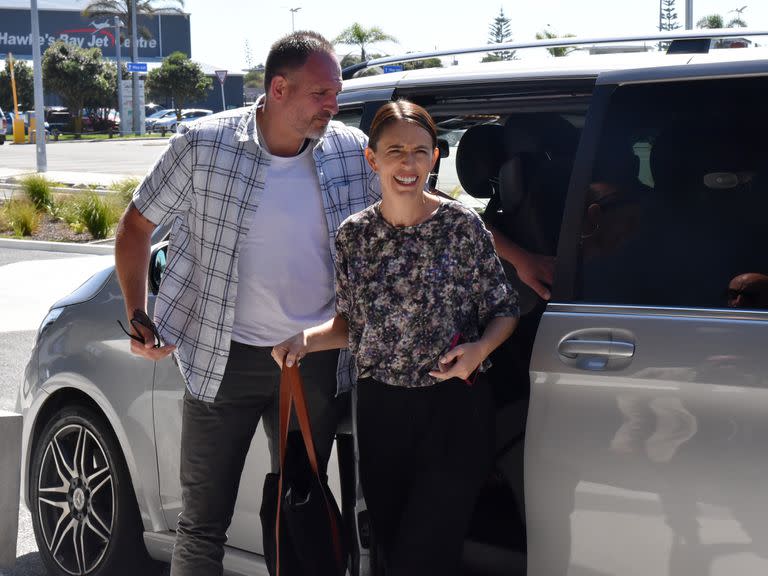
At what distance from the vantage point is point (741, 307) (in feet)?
8.42

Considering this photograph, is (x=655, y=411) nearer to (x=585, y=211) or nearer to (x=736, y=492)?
(x=736, y=492)

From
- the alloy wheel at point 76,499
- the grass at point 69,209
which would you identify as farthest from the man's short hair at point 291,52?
the grass at point 69,209

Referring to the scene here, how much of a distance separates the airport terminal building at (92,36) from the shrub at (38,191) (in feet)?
228

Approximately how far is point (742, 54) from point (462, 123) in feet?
4.50

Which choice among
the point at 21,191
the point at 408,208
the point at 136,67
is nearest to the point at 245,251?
the point at 408,208

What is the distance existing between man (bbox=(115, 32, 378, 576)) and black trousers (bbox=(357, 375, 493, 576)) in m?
0.36

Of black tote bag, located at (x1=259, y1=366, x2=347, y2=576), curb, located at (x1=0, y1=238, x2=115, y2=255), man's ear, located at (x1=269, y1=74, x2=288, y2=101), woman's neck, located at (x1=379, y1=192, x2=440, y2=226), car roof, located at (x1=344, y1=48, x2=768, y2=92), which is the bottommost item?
curb, located at (x1=0, y1=238, x2=115, y2=255)

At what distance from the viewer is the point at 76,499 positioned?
396cm

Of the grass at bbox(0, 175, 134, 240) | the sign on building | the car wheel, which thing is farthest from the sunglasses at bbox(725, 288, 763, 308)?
the sign on building

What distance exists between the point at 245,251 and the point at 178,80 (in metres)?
63.3

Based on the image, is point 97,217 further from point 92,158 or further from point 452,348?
point 92,158

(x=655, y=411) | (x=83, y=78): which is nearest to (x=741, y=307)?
(x=655, y=411)

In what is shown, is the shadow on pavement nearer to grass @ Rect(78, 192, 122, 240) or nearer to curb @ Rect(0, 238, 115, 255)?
curb @ Rect(0, 238, 115, 255)

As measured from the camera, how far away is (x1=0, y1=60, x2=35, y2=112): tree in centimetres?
5975
